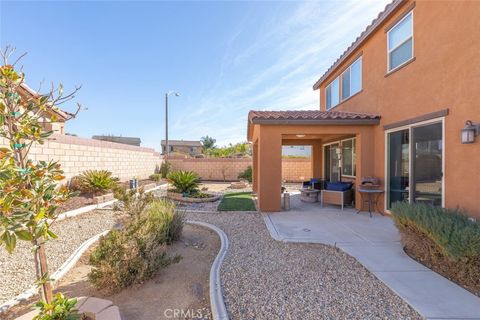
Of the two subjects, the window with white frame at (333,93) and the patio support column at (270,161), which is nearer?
the patio support column at (270,161)

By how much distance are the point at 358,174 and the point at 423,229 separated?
4.76 m

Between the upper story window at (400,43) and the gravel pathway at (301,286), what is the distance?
6.35m

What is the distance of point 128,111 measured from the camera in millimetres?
20812

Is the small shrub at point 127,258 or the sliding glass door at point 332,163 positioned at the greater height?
the sliding glass door at point 332,163

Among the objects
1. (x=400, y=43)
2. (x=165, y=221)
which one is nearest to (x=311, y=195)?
(x=400, y=43)

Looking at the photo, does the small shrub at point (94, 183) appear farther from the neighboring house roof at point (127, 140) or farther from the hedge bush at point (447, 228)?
the neighboring house roof at point (127, 140)

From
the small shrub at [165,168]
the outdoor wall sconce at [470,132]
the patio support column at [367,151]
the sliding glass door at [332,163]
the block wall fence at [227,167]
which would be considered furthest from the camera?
the small shrub at [165,168]

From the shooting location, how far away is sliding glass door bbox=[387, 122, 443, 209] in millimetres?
5945

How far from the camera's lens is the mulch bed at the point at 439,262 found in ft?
11.4

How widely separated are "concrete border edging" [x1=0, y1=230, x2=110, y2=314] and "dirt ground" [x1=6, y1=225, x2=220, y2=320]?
3.6 inches

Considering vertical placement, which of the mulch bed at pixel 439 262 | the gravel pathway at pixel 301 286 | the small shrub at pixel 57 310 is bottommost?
the gravel pathway at pixel 301 286

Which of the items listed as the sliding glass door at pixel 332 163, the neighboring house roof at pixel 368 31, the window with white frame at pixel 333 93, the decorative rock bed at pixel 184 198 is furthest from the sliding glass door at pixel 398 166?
the decorative rock bed at pixel 184 198

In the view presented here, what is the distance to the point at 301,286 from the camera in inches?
139

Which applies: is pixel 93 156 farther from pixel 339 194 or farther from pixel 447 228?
pixel 447 228
